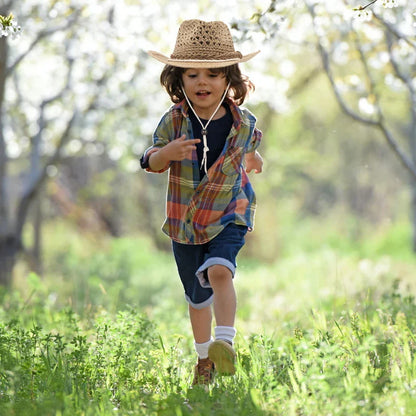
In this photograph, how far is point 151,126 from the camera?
47.7ft

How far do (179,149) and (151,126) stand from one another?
1116cm

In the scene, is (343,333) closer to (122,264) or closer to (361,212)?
(122,264)

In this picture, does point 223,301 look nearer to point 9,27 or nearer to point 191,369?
point 191,369

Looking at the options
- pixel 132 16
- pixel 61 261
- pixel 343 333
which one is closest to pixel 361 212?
pixel 61 261

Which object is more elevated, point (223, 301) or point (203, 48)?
point (203, 48)

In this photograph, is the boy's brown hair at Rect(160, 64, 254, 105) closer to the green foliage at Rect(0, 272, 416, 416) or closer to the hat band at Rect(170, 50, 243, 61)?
the hat band at Rect(170, 50, 243, 61)

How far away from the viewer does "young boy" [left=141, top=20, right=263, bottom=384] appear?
371 centimetres

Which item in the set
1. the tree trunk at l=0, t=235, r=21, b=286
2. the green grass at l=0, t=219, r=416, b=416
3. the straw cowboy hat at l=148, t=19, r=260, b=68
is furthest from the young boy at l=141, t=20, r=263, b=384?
the tree trunk at l=0, t=235, r=21, b=286

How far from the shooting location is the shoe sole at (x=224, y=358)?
3.24 metres

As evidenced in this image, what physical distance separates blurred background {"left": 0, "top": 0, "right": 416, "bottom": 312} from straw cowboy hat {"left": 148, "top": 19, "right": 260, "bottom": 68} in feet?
2.35

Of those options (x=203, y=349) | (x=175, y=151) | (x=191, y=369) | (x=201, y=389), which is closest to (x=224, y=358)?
(x=201, y=389)

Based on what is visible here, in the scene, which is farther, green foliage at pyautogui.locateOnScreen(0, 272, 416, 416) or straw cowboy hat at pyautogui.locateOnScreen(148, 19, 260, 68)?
straw cowboy hat at pyautogui.locateOnScreen(148, 19, 260, 68)

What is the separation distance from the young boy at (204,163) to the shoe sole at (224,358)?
37 cm

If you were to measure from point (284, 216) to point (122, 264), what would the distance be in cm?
1475
